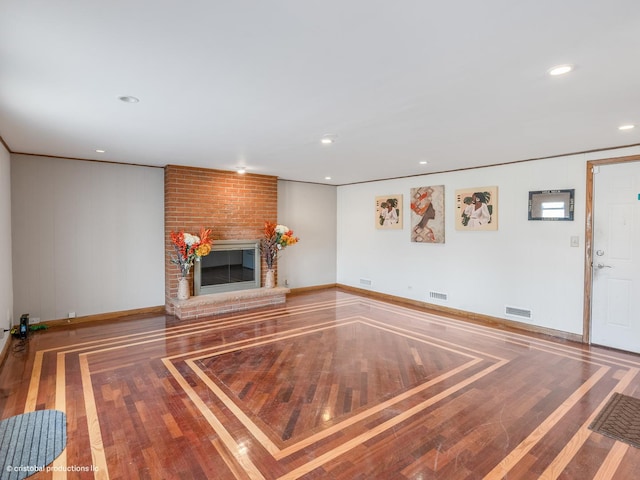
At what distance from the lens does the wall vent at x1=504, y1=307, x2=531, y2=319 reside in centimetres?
495

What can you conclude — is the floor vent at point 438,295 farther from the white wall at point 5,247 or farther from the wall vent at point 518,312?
the white wall at point 5,247

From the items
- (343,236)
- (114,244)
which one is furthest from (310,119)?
(343,236)

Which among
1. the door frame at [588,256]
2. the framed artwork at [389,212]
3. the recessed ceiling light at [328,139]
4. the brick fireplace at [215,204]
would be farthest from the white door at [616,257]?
the brick fireplace at [215,204]

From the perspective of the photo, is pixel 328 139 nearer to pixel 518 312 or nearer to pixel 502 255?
pixel 502 255

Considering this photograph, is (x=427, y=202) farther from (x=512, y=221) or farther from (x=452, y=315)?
(x=452, y=315)

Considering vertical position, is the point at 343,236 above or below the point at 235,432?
above

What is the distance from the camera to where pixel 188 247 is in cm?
542

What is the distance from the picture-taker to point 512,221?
5098mm

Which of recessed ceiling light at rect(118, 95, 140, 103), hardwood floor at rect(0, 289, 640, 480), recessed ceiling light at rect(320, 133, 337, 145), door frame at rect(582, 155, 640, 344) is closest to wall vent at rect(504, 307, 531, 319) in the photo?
hardwood floor at rect(0, 289, 640, 480)

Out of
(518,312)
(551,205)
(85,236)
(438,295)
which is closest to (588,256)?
(551,205)

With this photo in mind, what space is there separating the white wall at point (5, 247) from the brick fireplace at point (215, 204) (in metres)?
1.93

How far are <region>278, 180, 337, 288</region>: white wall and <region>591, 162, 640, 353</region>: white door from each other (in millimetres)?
4885

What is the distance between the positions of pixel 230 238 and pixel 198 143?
2.35 metres

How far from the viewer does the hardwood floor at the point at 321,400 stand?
2.13 meters
